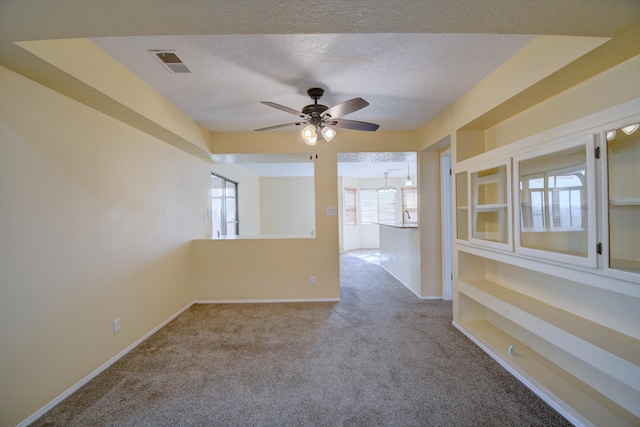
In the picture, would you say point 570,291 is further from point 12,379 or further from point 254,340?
point 12,379

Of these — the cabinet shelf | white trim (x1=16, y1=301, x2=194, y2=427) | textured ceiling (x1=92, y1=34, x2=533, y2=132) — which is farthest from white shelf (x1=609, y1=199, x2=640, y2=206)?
white trim (x1=16, y1=301, x2=194, y2=427)

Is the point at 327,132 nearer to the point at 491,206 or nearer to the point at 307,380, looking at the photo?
the point at 491,206

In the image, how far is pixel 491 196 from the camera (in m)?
2.43

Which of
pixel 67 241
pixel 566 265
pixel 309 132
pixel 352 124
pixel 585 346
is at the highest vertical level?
pixel 352 124

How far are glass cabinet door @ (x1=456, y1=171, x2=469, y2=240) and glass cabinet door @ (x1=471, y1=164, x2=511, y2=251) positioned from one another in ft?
0.45

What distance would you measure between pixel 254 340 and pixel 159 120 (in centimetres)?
240

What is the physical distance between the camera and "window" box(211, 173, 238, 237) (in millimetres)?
4945

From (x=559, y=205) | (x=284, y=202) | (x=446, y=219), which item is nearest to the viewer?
(x=559, y=205)

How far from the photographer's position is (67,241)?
1.89 m

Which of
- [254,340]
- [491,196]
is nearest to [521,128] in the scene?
[491,196]

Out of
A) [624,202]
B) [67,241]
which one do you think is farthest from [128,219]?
[624,202]

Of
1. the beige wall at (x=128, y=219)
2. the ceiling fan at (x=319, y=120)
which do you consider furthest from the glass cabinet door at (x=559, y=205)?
the ceiling fan at (x=319, y=120)

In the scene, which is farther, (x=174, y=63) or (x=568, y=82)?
(x=174, y=63)

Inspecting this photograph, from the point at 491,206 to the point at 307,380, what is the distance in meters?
2.21
